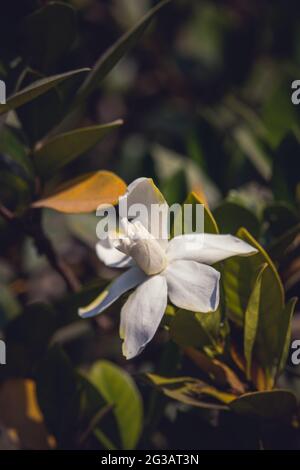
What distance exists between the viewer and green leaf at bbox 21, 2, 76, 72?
1096mm

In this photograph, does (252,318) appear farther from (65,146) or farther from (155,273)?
(65,146)

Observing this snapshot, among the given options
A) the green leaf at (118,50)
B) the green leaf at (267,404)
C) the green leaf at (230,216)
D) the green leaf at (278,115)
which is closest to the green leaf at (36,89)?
the green leaf at (118,50)

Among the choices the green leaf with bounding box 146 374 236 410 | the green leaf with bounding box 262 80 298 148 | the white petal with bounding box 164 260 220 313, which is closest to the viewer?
the white petal with bounding box 164 260 220 313

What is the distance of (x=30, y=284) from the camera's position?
166 cm

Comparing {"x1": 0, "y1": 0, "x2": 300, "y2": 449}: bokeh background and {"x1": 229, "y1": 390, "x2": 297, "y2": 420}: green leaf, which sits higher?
{"x1": 0, "y1": 0, "x2": 300, "y2": 449}: bokeh background

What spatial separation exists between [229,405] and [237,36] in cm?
142

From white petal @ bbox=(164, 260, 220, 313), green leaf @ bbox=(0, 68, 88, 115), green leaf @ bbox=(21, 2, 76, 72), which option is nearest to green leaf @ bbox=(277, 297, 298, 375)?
white petal @ bbox=(164, 260, 220, 313)

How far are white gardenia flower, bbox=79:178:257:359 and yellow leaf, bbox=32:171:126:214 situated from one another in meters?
0.09

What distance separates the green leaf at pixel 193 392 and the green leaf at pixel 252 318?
6 centimetres

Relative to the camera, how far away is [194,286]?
34.8 inches

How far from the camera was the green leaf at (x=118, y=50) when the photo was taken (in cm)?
98

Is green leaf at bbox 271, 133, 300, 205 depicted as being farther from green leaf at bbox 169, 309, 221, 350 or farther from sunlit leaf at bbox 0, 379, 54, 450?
sunlit leaf at bbox 0, 379, 54, 450

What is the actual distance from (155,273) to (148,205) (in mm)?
86
